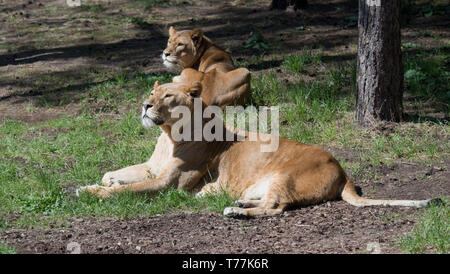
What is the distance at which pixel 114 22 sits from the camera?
51.0ft

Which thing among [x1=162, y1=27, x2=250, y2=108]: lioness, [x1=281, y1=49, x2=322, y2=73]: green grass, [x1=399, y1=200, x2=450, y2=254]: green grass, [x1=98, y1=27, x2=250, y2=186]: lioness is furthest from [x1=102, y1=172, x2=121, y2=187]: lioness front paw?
[x1=281, y1=49, x2=322, y2=73]: green grass

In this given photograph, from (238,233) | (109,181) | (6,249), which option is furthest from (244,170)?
(6,249)

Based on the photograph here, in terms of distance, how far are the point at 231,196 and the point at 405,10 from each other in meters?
8.43

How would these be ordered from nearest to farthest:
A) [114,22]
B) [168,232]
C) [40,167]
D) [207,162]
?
1. [168,232]
2. [207,162]
3. [40,167]
4. [114,22]

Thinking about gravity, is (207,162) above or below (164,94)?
below

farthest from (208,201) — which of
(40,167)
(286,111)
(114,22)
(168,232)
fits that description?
(114,22)

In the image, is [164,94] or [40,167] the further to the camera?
[40,167]

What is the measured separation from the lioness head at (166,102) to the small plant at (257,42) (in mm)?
5587

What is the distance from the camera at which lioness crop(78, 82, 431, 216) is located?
7.02 meters

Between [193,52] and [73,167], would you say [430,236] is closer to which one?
[73,167]

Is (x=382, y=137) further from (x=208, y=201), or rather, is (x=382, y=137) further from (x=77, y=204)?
(x=77, y=204)

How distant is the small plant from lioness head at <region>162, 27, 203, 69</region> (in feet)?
6.94

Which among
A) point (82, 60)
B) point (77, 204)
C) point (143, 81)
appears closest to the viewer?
point (77, 204)

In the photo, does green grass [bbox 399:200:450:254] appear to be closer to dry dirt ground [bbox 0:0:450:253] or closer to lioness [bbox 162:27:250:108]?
dry dirt ground [bbox 0:0:450:253]
